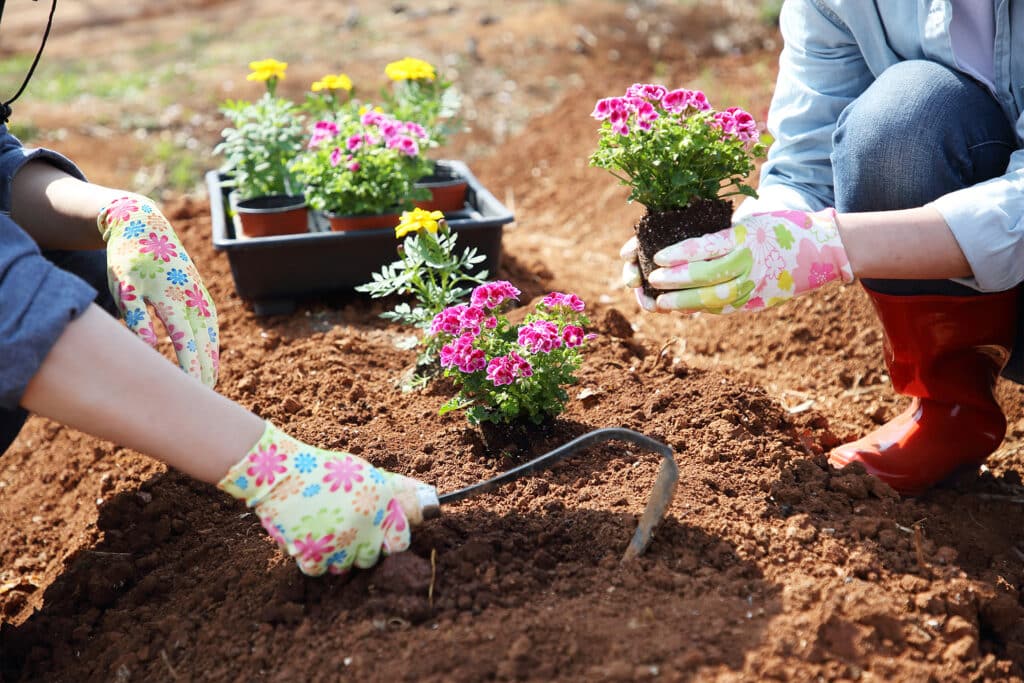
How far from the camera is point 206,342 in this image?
1778 millimetres

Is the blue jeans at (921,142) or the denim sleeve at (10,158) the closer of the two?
the blue jeans at (921,142)

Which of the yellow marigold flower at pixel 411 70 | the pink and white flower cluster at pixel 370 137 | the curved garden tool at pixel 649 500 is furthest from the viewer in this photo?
the yellow marigold flower at pixel 411 70

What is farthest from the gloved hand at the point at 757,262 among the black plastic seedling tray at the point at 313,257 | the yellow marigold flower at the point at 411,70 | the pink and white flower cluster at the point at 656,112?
the yellow marigold flower at the point at 411,70

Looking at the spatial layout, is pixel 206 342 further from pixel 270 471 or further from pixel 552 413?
pixel 552 413

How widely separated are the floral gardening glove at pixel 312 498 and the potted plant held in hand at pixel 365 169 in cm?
141

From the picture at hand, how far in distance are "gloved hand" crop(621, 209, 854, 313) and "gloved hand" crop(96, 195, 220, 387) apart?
88 cm

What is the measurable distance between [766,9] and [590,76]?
1.70 metres

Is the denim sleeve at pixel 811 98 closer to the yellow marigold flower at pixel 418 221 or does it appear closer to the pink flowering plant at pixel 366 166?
the yellow marigold flower at pixel 418 221

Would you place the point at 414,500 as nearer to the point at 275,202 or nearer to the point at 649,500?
the point at 649,500

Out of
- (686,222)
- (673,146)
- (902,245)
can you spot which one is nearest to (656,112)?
(673,146)

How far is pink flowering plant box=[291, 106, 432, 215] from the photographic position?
8.98 ft

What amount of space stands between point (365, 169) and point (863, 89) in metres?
1.40

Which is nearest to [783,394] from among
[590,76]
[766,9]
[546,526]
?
[546,526]

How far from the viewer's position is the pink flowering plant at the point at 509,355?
1.84 metres
